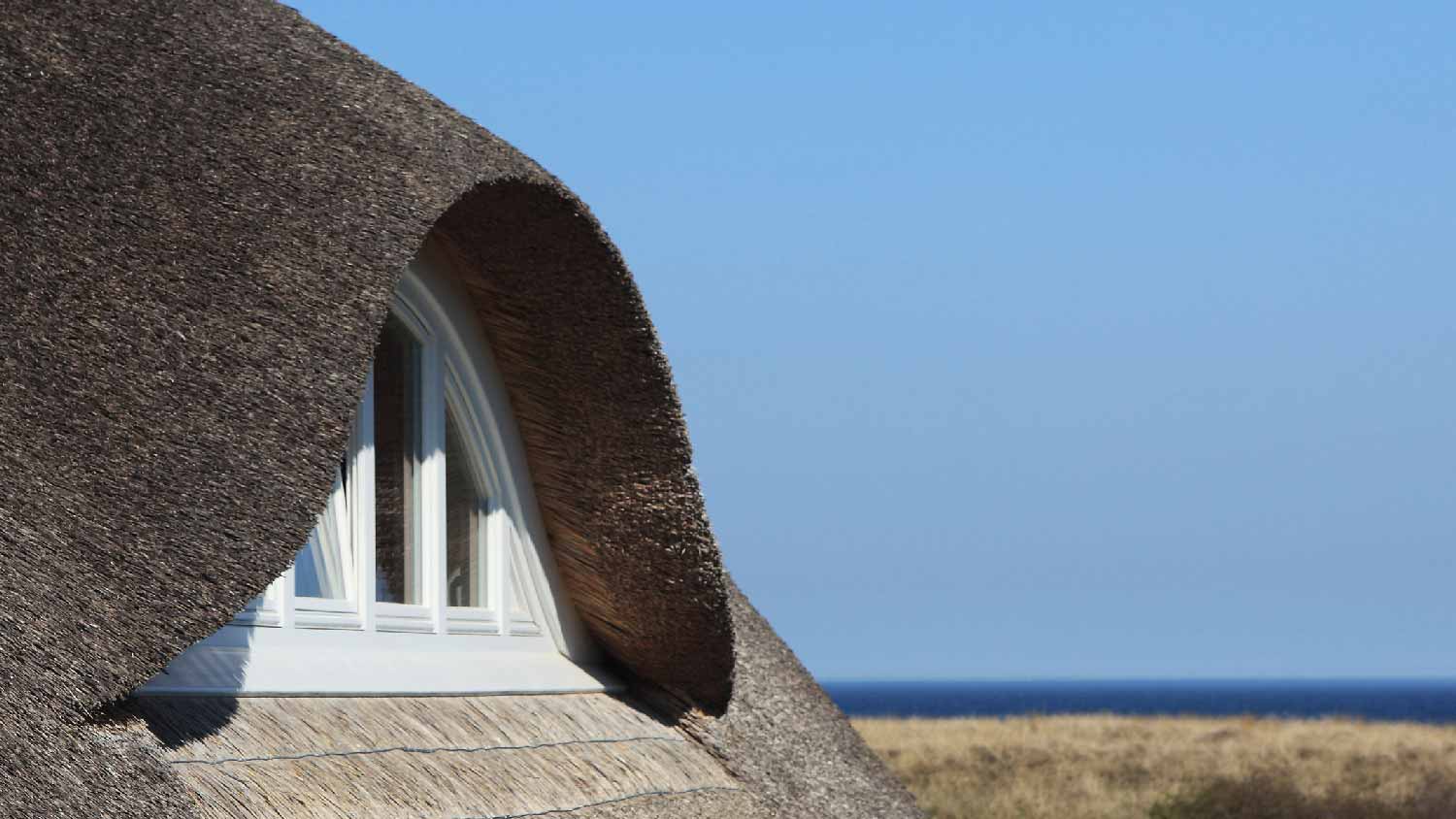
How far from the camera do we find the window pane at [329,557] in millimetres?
5766

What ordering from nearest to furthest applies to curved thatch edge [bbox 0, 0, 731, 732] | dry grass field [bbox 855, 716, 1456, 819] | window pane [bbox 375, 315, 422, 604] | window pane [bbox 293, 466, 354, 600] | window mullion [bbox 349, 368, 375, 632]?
curved thatch edge [bbox 0, 0, 731, 732], window pane [bbox 293, 466, 354, 600], window mullion [bbox 349, 368, 375, 632], window pane [bbox 375, 315, 422, 604], dry grass field [bbox 855, 716, 1456, 819]

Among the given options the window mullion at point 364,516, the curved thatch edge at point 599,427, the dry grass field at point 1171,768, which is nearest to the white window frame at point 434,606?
the window mullion at point 364,516

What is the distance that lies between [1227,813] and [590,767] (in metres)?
13.5

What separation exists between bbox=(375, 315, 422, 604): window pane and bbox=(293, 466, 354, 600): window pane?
25 centimetres

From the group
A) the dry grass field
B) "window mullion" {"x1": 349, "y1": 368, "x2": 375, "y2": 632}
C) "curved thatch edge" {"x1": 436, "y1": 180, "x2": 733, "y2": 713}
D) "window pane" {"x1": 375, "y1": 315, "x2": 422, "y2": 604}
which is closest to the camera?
"window mullion" {"x1": 349, "y1": 368, "x2": 375, "y2": 632}

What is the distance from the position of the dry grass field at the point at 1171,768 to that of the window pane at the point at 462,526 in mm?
12820

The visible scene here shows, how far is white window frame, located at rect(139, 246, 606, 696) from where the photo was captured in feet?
17.9

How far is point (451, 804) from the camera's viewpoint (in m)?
5.40

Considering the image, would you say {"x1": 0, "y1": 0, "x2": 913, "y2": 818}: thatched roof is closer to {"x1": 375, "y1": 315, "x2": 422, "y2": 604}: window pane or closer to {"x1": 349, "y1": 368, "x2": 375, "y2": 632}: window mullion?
{"x1": 375, "y1": 315, "x2": 422, "y2": 604}: window pane

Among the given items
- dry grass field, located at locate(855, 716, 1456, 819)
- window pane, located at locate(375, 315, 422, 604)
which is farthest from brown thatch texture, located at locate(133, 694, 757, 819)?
dry grass field, located at locate(855, 716, 1456, 819)

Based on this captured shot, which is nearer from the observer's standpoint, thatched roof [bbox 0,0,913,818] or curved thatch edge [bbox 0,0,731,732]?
thatched roof [bbox 0,0,913,818]

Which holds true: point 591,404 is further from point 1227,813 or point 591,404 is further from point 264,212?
point 1227,813

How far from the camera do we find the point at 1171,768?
84.7 feet

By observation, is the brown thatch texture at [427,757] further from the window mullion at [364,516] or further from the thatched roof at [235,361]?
the window mullion at [364,516]
